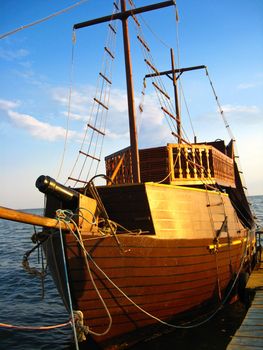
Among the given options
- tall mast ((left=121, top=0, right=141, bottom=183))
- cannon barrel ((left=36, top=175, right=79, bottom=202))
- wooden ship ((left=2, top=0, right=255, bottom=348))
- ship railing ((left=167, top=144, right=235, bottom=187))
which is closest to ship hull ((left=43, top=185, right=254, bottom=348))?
wooden ship ((left=2, top=0, right=255, bottom=348))

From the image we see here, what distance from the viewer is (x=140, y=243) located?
6766 mm

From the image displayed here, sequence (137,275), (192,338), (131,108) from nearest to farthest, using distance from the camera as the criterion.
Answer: (137,275) → (192,338) → (131,108)

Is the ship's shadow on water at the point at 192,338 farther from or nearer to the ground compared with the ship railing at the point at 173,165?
nearer to the ground

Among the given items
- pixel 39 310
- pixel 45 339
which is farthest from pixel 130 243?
pixel 39 310

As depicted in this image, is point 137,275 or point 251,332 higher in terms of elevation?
point 137,275

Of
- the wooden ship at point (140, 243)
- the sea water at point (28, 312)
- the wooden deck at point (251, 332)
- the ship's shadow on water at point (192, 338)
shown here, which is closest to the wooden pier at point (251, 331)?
the wooden deck at point (251, 332)

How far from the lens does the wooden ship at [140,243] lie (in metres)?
6.23

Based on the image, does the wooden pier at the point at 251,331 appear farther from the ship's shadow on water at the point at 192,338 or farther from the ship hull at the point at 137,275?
the ship hull at the point at 137,275

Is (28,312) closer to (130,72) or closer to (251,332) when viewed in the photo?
(251,332)

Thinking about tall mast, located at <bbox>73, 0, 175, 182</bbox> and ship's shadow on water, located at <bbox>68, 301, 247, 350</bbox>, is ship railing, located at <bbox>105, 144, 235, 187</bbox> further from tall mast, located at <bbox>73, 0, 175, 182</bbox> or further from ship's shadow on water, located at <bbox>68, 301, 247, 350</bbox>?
ship's shadow on water, located at <bbox>68, 301, 247, 350</bbox>

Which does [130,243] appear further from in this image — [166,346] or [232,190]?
[232,190]

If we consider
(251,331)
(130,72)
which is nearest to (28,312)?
(251,331)

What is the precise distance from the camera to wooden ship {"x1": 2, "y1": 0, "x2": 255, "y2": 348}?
6.23 m

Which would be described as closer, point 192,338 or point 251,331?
point 251,331
